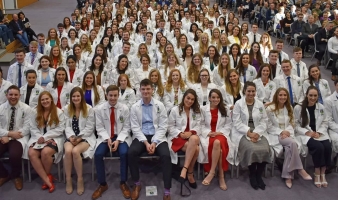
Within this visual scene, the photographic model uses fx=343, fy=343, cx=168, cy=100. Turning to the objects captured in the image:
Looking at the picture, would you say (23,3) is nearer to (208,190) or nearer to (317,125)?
(208,190)

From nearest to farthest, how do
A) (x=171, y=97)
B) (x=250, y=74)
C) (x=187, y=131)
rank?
(x=187, y=131)
(x=171, y=97)
(x=250, y=74)

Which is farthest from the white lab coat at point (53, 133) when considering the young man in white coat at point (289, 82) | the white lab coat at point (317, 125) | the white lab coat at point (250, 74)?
the young man in white coat at point (289, 82)

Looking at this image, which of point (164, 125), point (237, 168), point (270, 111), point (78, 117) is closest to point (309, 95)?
point (270, 111)

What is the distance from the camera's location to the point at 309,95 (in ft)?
13.9

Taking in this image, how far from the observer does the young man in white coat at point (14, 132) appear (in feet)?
13.0

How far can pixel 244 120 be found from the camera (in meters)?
4.31

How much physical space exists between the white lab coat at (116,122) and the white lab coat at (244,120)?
4.35ft

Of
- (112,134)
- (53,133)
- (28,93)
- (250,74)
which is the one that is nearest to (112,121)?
(112,134)

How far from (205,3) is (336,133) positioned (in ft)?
29.7

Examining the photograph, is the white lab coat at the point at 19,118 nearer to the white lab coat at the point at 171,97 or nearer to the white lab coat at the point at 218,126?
the white lab coat at the point at 171,97

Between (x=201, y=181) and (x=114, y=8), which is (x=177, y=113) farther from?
(x=114, y=8)

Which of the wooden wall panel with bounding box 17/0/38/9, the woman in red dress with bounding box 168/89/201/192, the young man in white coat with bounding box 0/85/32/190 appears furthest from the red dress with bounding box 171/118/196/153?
the wooden wall panel with bounding box 17/0/38/9

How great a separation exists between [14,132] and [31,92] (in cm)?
98

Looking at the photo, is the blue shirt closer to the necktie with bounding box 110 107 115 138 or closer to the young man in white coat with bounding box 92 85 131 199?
the young man in white coat with bounding box 92 85 131 199
